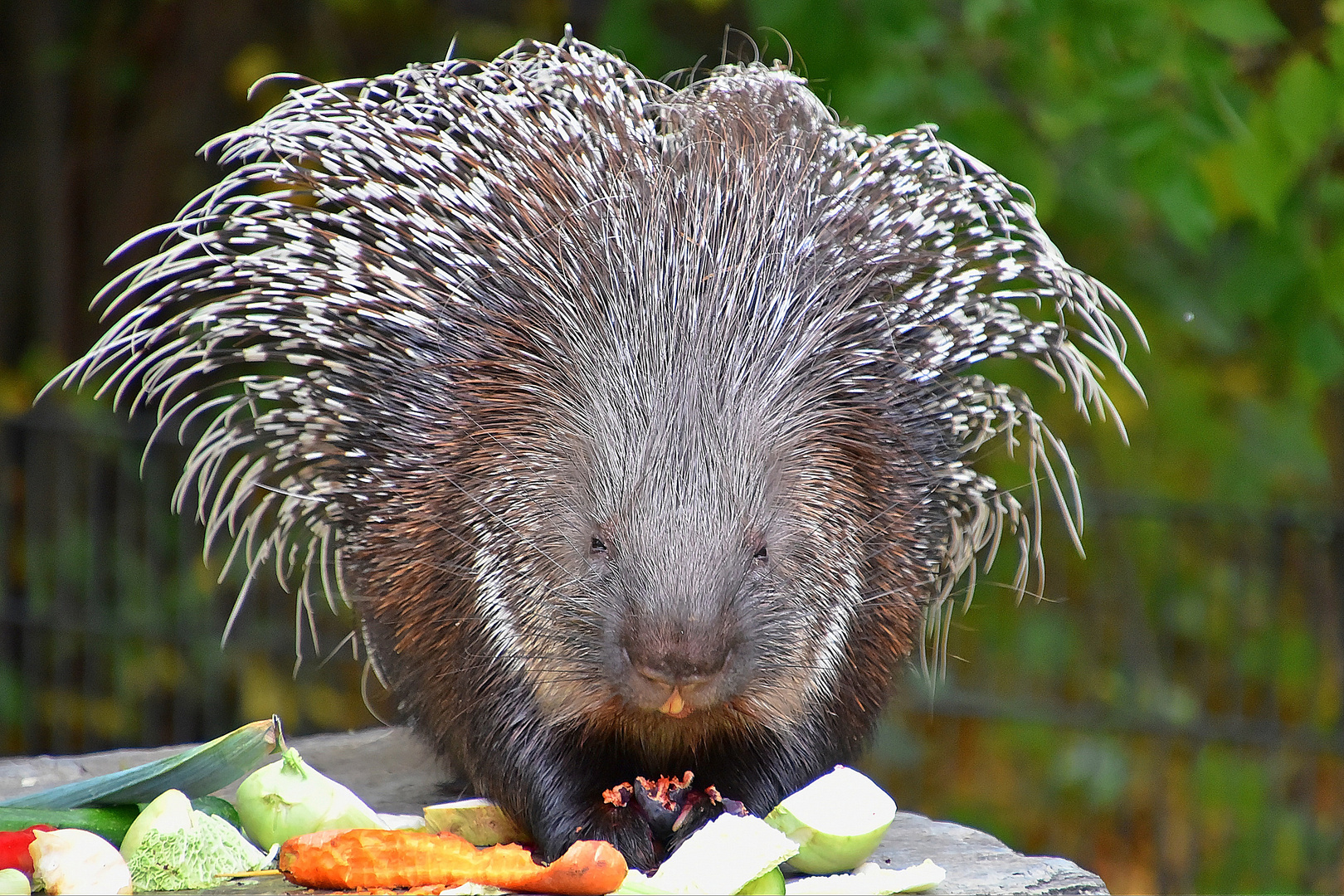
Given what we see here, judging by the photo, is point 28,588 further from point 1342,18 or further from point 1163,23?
point 1342,18

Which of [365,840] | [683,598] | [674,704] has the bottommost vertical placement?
[365,840]

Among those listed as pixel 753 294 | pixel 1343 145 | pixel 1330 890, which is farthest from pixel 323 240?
pixel 1330 890

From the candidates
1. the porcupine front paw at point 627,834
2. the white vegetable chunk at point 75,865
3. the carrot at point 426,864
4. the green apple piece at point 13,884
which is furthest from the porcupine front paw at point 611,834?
the green apple piece at point 13,884

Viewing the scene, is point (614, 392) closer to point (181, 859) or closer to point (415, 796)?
point (181, 859)

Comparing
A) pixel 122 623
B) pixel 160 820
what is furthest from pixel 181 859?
pixel 122 623

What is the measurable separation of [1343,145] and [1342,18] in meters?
1.30

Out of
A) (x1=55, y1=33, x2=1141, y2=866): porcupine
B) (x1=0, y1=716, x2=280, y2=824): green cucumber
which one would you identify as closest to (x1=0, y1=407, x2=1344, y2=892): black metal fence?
(x1=55, y1=33, x2=1141, y2=866): porcupine

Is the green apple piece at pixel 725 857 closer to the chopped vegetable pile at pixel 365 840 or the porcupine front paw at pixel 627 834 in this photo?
the chopped vegetable pile at pixel 365 840

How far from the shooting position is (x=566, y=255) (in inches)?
86.2

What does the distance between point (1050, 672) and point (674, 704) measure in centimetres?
295

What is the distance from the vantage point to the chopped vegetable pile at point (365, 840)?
6.23ft

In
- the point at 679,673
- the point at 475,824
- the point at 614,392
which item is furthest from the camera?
the point at 475,824

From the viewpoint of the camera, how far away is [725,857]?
190 cm

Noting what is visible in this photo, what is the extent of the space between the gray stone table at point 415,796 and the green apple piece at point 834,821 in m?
0.14
